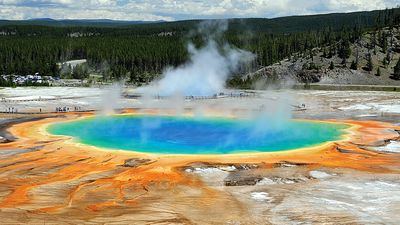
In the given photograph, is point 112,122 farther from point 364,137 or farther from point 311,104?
point 311,104

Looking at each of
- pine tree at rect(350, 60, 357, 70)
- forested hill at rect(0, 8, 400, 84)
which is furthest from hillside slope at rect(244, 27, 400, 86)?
forested hill at rect(0, 8, 400, 84)

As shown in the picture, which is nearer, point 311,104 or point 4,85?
point 311,104

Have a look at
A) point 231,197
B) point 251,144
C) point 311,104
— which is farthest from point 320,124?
point 231,197

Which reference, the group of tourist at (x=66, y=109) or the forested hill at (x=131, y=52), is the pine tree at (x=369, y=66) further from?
the group of tourist at (x=66, y=109)

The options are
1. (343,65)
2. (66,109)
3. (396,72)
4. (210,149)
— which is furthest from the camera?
(343,65)

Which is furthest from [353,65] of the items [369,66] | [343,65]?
[369,66]

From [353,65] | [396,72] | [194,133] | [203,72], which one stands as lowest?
[194,133]

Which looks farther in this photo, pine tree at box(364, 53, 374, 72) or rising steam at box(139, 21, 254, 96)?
pine tree at box(364, 53, 374, 72)

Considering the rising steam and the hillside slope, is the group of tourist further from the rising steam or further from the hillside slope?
the hillside slope

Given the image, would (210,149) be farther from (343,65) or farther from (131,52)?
(131,52)
